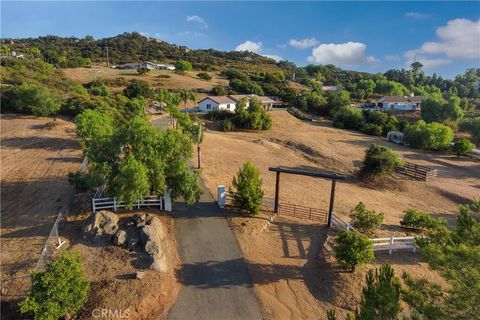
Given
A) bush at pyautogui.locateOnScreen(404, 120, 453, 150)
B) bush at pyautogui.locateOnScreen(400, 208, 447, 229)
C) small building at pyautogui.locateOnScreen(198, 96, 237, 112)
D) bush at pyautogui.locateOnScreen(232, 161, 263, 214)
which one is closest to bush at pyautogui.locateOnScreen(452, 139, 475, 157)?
bush at pyautogui.locateOnScreen(404, 120, 453, 150)

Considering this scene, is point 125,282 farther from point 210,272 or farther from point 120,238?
point 210,272

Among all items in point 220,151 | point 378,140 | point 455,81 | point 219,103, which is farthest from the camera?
point 455,81

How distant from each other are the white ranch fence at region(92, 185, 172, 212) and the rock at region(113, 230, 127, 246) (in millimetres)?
2706

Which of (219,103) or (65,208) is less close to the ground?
(219,103)

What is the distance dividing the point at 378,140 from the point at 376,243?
38.0 meters

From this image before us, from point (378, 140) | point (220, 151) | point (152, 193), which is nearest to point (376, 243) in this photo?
point (152, 193)

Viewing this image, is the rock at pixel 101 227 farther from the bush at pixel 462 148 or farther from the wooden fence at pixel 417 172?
the bush at pixel 462 148

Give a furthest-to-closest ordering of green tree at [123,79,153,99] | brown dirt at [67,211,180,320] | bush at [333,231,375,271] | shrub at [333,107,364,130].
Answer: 1. green tree at [123,79,153,99]
2. shrub at [333,107,364,130]
3. bush at [333,231,375,271]
4. brown dirt at [67,211,180,320]

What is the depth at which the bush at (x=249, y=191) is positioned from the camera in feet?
61.9

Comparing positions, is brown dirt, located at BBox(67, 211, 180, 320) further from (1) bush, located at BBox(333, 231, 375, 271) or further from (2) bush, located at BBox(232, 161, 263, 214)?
(1) bush, located at BBox(333, 231, 375, 271)

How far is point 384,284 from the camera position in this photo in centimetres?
856

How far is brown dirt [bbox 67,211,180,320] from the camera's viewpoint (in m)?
11.6

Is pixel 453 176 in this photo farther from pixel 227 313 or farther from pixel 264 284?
pixel 227 313

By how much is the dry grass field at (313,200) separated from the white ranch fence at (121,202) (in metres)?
4.16
